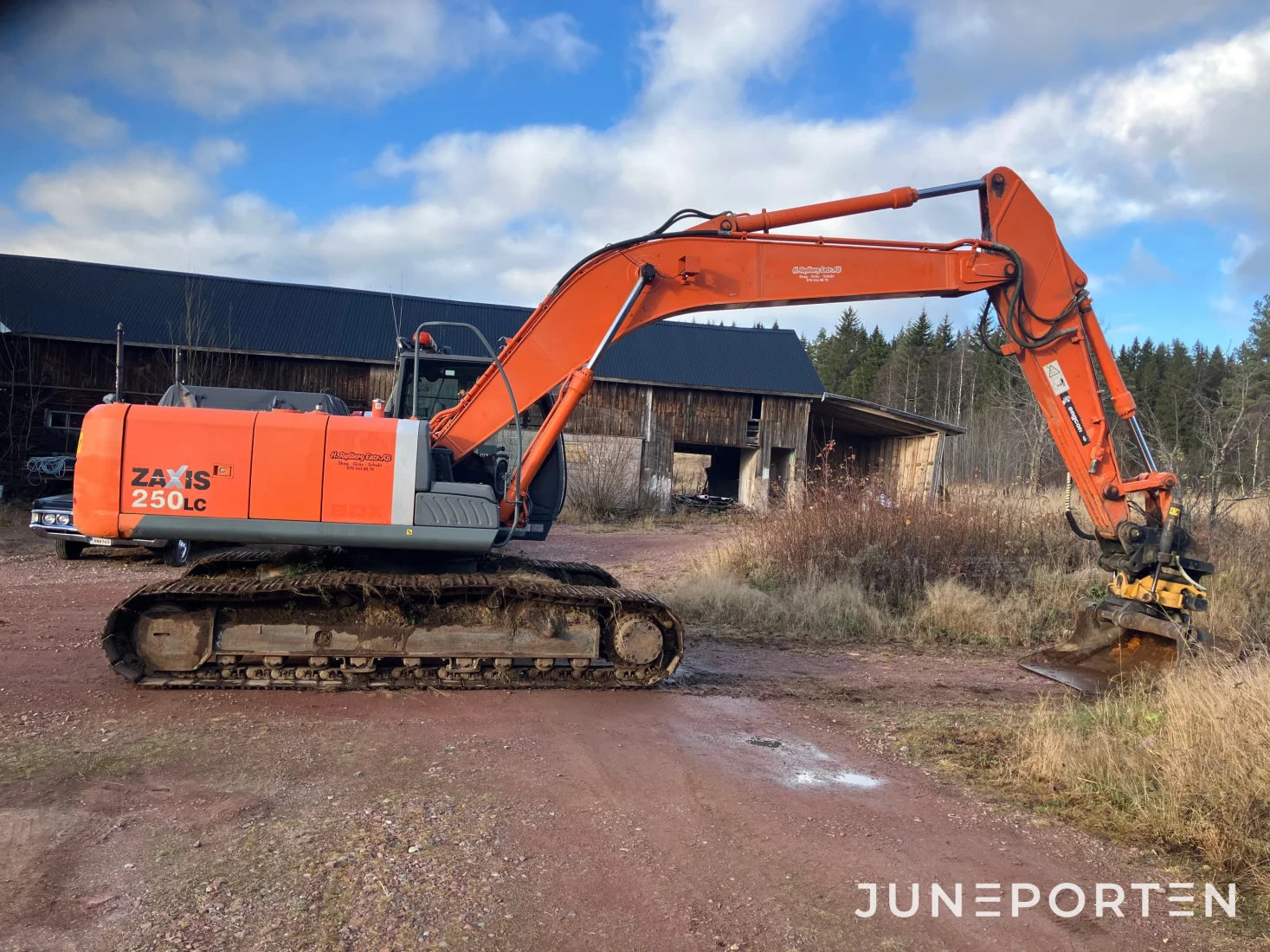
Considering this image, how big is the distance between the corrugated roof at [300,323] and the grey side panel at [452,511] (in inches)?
702

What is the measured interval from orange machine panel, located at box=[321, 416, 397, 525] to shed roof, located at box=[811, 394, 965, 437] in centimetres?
1922

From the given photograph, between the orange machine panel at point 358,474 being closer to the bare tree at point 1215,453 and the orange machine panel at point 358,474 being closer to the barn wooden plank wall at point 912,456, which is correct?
the bare tree at point 1215,453

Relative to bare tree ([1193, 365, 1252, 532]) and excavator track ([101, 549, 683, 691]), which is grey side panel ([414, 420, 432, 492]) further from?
bare tree ([1193, 365, 1252, 532])

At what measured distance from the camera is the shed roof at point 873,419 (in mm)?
25047

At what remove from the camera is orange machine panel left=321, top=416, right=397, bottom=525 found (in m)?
6.66

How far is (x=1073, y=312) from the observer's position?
25.2ft

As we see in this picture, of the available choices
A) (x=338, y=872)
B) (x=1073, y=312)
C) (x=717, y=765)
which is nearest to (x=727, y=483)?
(x=1073, y=312)

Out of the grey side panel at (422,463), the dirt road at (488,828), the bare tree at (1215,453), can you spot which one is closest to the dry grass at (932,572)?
the bare tree at (1215,453)

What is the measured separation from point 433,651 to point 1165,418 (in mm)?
36460

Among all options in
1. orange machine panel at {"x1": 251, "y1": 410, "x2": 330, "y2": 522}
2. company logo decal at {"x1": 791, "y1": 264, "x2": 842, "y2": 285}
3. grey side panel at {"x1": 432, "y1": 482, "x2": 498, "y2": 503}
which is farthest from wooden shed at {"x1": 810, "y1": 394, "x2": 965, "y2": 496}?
orange machine panel at {"x1": 251, "y1": 410, "x2": 330, "y2": 522}

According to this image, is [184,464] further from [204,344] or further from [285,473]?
[204,344]

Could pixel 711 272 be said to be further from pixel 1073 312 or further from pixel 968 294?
pixel 1073 312

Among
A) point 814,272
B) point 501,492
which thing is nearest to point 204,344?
point 501,492

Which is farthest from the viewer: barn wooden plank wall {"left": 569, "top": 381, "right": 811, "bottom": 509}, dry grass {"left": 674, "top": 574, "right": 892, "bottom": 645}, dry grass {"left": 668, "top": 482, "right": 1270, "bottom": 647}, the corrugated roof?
Result: barn wooden plank wall {"left": 569, "top": 381, "right": 811, "bottom": 509}
